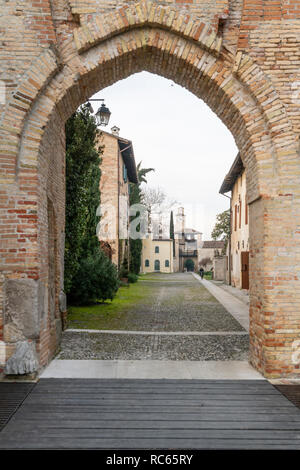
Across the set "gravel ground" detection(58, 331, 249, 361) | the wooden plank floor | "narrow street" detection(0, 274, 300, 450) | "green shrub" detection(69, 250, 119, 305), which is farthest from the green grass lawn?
the wooden plank floor

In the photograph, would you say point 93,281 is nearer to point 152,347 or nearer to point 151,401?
point 152,347

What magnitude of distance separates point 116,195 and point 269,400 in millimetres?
16176

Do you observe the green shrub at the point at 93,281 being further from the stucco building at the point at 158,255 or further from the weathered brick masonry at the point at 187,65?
the stucco building at the point at 158,255

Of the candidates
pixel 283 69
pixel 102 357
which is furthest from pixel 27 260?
pixel 283 69

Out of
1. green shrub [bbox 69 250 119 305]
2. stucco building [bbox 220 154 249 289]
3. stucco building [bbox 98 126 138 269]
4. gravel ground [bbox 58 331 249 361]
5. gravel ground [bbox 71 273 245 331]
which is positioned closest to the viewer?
gravel ground [bbox 58 331 249 361]

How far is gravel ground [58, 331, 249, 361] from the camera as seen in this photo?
20.5 ft

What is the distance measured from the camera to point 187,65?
5414 millimetres

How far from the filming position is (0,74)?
497 cm

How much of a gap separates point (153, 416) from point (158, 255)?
4267 centimetres

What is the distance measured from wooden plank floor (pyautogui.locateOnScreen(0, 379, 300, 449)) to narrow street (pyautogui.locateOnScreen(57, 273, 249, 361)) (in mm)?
1473

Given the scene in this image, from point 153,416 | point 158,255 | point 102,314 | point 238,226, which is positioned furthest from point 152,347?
point 158,255

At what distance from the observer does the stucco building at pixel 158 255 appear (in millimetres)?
45938

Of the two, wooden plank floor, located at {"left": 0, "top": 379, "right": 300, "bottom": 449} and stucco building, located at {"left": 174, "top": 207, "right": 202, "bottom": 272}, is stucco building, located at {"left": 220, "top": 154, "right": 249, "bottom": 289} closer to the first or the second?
wooden plank floor, located at {"left": 0, "top": 379, "right": 300, "bottom": 449}
